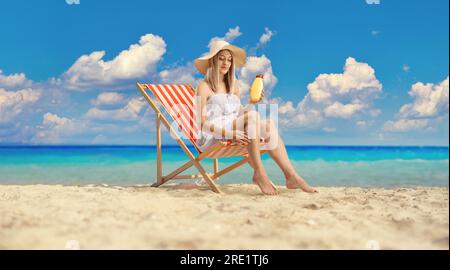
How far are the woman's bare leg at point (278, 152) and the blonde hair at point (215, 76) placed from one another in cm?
52

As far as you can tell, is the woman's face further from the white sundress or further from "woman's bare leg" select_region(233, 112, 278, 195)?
"woman's bare leg" select_region(233, 112, 278, 195)

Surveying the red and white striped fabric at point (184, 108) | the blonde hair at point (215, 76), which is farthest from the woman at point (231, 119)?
the red and white striped fabric at point (184, 108)

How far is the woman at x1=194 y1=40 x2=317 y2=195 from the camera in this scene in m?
4.00

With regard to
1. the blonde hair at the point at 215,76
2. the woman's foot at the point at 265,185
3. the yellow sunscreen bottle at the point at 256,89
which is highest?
the blonde hair at the point at 215,76

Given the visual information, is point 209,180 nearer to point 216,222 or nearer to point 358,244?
point 216,222

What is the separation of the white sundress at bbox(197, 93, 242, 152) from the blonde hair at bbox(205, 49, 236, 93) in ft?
0.30

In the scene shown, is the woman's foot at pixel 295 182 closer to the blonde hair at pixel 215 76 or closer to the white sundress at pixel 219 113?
the white sundress at pixel 219 113

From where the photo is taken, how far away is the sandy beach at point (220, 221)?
2.40m

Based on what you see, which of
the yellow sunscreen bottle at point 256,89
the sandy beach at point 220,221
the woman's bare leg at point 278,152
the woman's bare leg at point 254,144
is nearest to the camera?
the sandy beach at point 220,221

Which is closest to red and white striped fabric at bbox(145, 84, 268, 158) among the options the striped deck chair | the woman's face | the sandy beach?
the striped deck chair

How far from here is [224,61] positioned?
4.35m

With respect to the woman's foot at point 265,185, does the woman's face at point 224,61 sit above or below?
above

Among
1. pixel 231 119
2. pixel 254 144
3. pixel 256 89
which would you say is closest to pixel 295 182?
pixel 254 144
